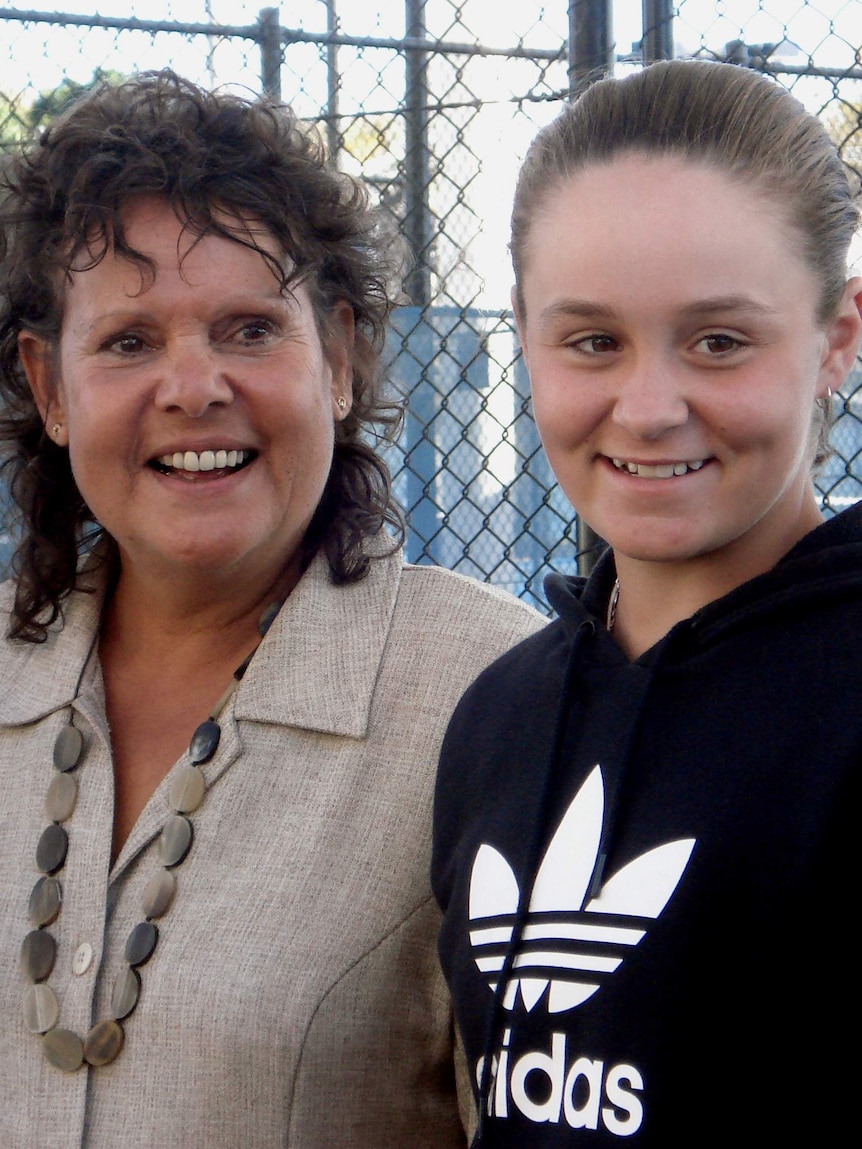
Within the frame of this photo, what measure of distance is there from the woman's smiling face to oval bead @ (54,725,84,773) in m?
0.26

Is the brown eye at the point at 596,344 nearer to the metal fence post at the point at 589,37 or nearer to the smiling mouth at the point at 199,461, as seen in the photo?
the smiling mouth at the point at 199,461

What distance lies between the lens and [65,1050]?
5.39 feet

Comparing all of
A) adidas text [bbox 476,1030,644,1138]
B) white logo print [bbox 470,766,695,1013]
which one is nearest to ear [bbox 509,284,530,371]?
white logo print [bbox 470,766,695,1013]

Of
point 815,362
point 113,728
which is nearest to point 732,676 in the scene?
point 815,362

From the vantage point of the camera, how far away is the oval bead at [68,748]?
6.06ft

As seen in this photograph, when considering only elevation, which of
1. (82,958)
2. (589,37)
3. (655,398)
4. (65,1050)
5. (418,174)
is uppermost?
(418,174)

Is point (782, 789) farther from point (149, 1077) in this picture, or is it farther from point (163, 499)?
point (163, 499)

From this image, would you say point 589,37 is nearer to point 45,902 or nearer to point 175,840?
point 175,840

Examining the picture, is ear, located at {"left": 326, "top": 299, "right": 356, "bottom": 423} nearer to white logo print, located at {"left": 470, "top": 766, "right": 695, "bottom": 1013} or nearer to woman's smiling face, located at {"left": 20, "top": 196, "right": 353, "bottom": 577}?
woman's smiling face, located at {"left": 20, "top": 196, "right": 353, "bottom": 577}

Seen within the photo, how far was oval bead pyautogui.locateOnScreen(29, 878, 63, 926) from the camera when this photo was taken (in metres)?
1.73

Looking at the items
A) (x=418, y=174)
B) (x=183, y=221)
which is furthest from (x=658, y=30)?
(x=418, y=174)

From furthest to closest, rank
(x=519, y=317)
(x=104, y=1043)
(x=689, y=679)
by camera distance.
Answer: (x=104, y=1043) → (x=519, y=317) → (x=689, y=679)

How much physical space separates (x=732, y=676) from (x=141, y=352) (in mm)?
959

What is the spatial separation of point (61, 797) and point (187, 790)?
188mm
